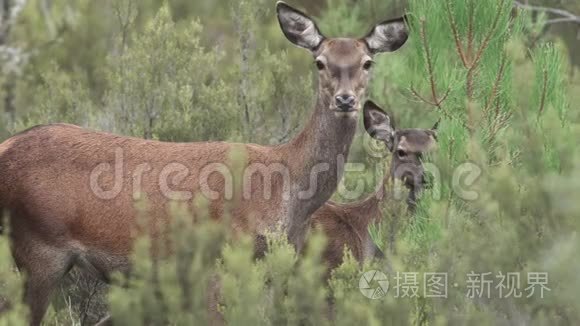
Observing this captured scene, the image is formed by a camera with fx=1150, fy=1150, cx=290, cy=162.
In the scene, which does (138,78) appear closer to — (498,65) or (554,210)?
(498,65)

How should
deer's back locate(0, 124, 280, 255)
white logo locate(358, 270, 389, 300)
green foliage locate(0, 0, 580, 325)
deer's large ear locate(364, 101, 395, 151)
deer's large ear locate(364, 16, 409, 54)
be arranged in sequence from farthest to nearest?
deer's large ear locate(364, 101, 395, 151) → deer's large ear locate(364, 16, 409, 54) → deer's back locate(0, 124, 280, 255) → white logo locate(358, 270, 389, 300) → green foliage locate(0, 0, 580, 325)

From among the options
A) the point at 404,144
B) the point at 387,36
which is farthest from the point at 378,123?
the point at 387,36

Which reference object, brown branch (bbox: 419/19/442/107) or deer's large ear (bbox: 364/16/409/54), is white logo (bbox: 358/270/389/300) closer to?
brown branch (bbox: 419/19/442/107)

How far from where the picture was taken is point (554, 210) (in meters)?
5.58

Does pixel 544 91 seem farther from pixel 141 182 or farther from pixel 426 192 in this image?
pixel 141 182

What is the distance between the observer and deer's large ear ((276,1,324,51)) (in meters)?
7.43

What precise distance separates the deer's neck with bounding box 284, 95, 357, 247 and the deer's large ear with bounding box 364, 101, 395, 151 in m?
1.31

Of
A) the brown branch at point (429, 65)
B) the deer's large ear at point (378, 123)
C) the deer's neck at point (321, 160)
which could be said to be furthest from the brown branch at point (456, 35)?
the deer's large ear at point (378, 123)

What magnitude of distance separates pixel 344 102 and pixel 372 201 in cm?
182

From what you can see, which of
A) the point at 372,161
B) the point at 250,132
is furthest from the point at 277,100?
the point at 372,161

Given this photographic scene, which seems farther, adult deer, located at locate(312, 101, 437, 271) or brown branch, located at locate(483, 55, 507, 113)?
adult deer, located at locate(312, 101, 437, 271)

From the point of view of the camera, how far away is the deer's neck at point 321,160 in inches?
276

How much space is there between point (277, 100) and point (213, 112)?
1033mm

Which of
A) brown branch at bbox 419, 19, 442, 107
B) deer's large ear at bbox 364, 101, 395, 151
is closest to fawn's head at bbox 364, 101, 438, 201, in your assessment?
deer's large ear at bbox 364, 101, 395, 151
